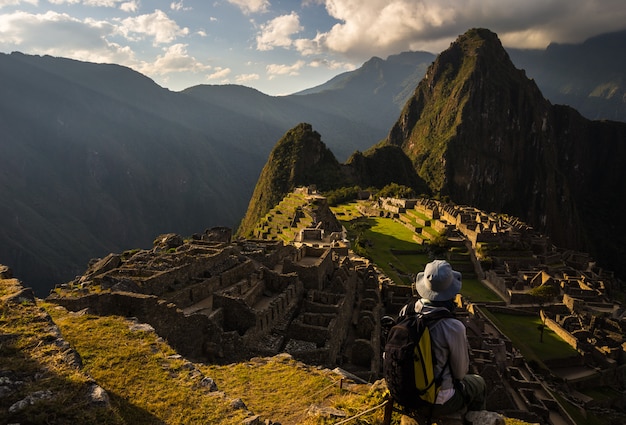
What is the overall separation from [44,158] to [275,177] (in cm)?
8338

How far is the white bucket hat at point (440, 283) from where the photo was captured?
4.77m

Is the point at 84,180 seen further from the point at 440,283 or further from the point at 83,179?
the point at 440,283

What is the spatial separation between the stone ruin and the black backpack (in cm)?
831

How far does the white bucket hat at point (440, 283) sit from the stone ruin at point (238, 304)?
8.65m

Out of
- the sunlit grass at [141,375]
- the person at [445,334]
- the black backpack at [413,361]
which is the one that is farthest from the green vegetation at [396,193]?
the black backpack at [413,361]

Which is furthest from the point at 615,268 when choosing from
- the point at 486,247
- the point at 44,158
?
the point at 44,158

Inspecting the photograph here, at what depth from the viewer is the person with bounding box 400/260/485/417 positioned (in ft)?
15.5

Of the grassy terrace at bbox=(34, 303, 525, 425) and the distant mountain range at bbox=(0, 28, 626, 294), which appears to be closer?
the grassy terrace at bbox=(34, 303, 525, 425)

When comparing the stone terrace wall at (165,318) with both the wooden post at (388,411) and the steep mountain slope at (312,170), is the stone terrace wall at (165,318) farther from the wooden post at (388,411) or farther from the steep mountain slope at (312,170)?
the steep mountain slope at (312,170)

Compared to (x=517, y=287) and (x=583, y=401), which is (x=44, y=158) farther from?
(x=583, y=401)

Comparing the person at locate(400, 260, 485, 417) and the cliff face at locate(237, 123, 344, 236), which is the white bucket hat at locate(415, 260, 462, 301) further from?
the cliff face at locate(237, 123, 344, 236)

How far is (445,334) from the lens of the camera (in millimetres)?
4711

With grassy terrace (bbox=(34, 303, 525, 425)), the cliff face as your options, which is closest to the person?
grassy terrace (bbox=(34, 303, 525, 425))

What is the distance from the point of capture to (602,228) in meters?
195
